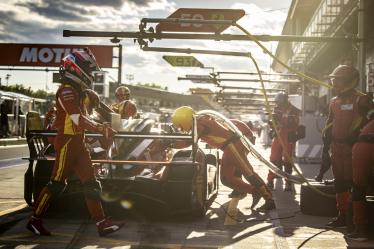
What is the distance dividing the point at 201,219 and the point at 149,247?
1.64 metres

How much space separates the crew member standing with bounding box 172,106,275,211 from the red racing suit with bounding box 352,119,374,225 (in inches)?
77.6

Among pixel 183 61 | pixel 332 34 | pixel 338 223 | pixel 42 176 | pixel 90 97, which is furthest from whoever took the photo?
pixel 332 34

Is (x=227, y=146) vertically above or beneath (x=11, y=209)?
above

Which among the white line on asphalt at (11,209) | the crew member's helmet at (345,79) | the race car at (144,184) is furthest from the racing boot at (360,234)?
the white line on asphalt at (11,209)

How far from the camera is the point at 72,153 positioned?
215 inches

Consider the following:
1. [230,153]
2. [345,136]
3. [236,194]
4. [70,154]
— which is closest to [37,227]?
[70,154]

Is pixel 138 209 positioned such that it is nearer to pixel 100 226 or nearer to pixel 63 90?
pixel 100 226

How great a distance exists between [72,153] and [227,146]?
8.69ft

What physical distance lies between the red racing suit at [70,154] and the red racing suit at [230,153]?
2003 millimetres

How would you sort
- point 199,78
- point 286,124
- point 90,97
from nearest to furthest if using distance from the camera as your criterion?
point 90,97 → point 286,124 → point 199,78

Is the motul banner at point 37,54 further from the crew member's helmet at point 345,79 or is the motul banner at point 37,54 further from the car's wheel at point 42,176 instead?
the crew member's helmet at point 345,79

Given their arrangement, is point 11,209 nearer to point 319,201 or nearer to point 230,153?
point 230,153

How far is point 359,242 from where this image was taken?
5.31 metres

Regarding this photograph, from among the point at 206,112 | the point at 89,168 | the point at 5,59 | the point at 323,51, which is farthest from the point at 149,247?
the point at 5,59
